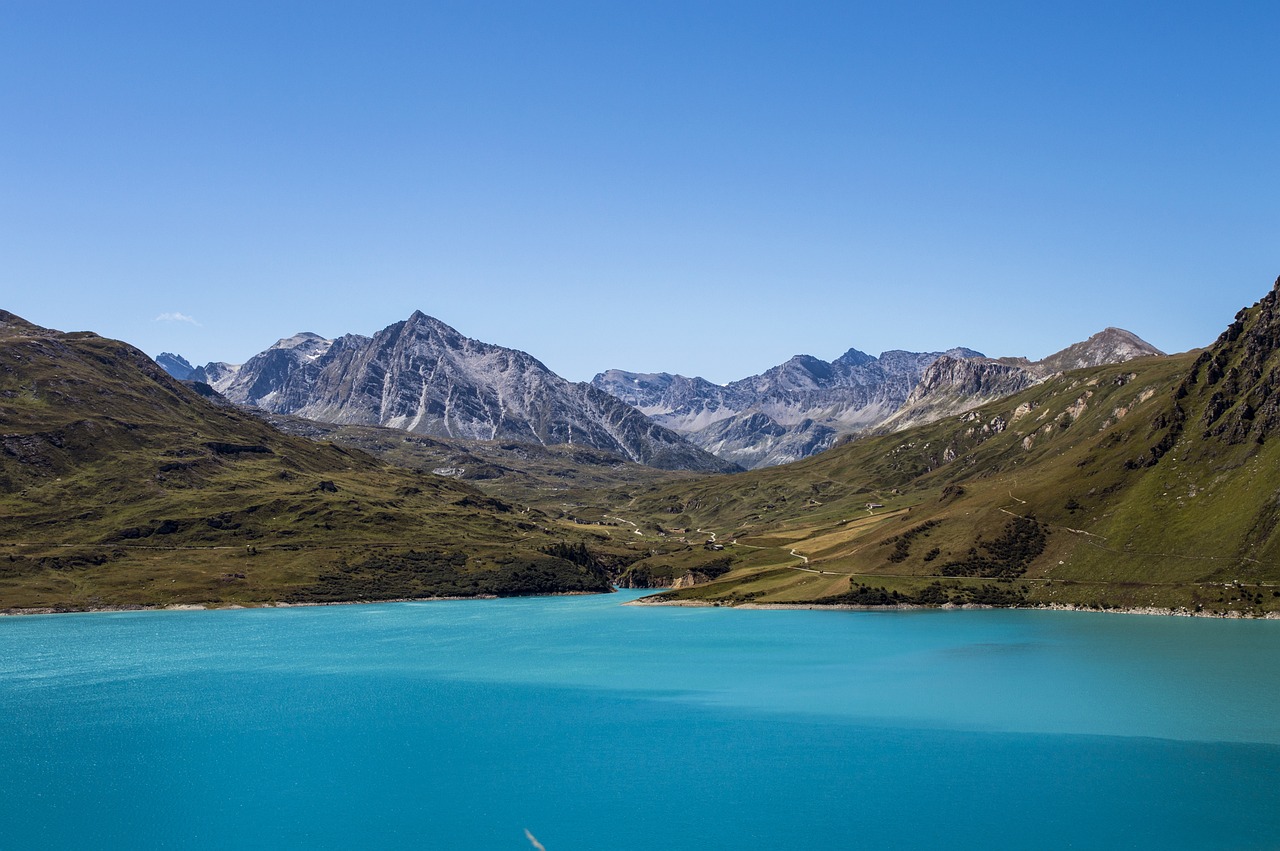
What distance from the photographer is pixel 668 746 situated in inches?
3981

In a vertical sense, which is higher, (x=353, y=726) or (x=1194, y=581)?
(x=1194, y=581)

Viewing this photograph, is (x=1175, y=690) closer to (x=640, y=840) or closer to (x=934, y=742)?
(x=934, y=742)

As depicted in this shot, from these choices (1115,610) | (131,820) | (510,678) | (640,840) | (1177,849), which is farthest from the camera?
(1115,610)

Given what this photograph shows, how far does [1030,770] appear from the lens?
87438 millimetres

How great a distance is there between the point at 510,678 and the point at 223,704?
130ft

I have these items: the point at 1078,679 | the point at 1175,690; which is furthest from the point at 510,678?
the point at 1175,690

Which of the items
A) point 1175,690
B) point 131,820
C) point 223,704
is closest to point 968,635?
point 1175,690

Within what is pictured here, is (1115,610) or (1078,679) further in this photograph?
(1115,610)

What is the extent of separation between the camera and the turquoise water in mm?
75125

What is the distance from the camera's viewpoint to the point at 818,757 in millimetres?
95000

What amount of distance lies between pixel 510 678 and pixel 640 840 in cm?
7485

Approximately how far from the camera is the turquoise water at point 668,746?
7512 cm

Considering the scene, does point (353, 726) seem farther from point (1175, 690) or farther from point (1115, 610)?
point (1115, 610)

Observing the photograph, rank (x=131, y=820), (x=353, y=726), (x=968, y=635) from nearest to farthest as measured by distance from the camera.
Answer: (x=131, y=820) → (x=353, y=726) → (x=968, y=635)
